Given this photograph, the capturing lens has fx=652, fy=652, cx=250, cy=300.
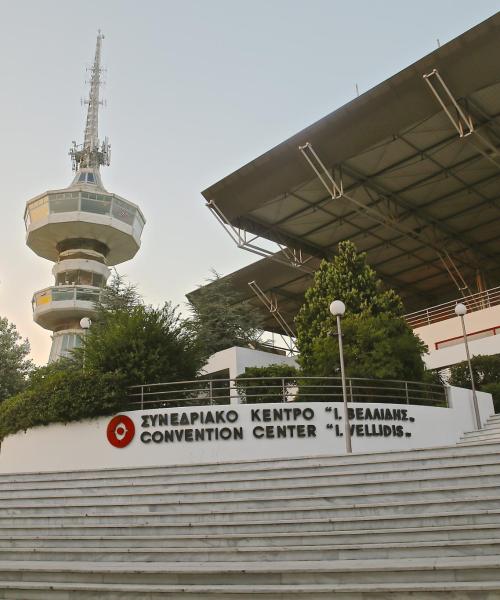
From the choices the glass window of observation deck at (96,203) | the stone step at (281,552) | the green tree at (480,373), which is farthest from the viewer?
the glass window of observation deck at (96,203)

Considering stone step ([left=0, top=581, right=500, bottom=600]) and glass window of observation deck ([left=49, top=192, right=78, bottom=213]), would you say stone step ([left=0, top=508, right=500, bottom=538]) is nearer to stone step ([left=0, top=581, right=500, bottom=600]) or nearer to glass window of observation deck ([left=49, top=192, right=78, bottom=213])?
stone step ([left=0, top=581, right=500, bottom=600])

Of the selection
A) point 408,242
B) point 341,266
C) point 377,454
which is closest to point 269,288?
point 408,242

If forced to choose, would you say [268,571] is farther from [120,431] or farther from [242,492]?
[120,431]

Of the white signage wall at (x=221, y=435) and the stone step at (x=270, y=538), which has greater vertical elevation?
the white signage wall at (x=221, y=435)

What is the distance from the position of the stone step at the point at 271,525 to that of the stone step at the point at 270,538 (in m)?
0.14

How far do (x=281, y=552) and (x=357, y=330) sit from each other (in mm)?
10685

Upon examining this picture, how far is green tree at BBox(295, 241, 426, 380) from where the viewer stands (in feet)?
59.8

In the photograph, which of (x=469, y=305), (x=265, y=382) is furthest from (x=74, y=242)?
(x=265, y=382)

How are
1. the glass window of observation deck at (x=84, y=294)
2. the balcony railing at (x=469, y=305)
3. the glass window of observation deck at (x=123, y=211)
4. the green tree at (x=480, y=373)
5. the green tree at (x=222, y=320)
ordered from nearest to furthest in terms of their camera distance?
the green tree at (x=480, y=373) < the green tree at (x=222, y=320) < the balcony railing at (x=469, y=305) < the glass window of observation deck at (x=84, y=294) < the glass window of observation deck at (x=123, y=211)

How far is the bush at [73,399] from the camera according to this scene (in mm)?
16312

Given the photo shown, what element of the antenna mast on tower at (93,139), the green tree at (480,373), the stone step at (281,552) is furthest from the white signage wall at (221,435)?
the antenna mast on tower at (93,139)

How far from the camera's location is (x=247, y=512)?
10062mm

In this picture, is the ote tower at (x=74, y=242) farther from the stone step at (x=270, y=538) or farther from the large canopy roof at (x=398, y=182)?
the stone step at (x=270, y=538)

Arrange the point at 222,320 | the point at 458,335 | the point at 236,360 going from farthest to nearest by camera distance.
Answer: the point at 458,335 → the point at 222,320 → the point at 236,360
